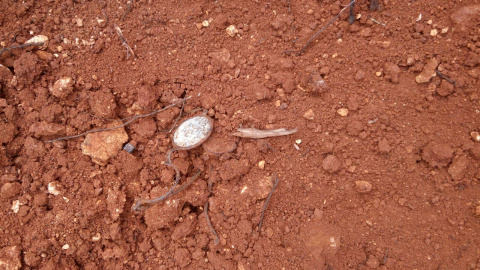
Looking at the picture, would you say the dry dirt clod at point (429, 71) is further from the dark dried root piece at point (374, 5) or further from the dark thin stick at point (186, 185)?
the dark thin stick at point (186, 185)

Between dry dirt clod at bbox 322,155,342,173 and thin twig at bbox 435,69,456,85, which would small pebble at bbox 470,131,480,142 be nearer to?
thin twig at bbox 435,69,456,85

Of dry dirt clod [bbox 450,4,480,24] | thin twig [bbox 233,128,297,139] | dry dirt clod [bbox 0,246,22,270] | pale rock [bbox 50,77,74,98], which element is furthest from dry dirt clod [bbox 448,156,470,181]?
dry dirt clod [bbox 0,246,22,270]

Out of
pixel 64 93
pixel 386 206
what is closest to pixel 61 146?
pixel 64 93

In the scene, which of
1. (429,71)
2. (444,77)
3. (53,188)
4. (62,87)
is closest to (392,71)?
(429,71)

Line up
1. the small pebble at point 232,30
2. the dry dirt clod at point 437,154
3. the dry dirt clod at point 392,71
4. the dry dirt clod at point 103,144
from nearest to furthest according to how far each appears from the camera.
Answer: the dry dirt clod at point 437,154
the dry dirt clod at point 392,71
the dry dirt clod at point 103,144
the small pebble at point 232,30

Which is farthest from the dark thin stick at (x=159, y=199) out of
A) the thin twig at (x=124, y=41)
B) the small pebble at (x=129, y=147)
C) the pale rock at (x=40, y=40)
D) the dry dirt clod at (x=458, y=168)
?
the dry dirt clod at (x=458, y=168)

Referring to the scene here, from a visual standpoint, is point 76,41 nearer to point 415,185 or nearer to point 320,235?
point 320,235

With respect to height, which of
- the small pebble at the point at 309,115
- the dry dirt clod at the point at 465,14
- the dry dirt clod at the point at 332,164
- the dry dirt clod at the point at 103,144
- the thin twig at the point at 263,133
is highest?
the dry dirt clod at the point at 465,14

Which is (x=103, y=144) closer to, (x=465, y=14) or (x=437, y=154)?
(x=437, y=154)
